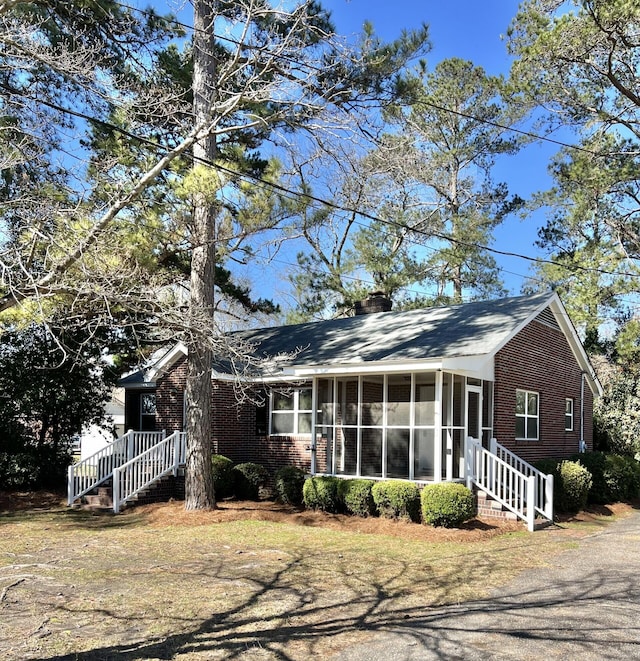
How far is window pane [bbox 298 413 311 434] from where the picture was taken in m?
16.2

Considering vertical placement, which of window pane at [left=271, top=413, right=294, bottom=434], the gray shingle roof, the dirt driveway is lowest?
the dirt driveway

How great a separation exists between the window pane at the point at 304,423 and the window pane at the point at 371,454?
2048mm

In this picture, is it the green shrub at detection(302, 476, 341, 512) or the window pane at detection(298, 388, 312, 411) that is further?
the window pane at detection(298, 388, 312, 411)

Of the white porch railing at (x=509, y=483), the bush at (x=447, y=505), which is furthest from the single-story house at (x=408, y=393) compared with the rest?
the bush at (x=447, y=505)

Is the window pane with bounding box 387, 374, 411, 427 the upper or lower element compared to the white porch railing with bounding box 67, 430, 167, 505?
upper

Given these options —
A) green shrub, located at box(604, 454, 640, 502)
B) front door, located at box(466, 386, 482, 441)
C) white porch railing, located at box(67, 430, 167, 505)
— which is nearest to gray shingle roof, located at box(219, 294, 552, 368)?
front door, located at box(466, 386, 482, 441)

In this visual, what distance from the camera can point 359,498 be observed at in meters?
12.8

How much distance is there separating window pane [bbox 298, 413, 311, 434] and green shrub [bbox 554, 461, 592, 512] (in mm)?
5974

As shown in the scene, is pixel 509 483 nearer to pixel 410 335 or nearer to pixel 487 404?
pixel 487 404

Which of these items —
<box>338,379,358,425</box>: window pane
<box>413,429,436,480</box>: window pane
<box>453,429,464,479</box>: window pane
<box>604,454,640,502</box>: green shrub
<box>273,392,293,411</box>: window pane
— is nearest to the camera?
<box>413,429,436,480</box>: window pane

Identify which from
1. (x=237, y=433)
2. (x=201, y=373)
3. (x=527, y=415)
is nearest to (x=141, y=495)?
(x=237, y=433)

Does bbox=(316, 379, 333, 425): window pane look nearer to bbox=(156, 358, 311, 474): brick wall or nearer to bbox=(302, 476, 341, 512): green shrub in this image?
bbox=(156, 358, 311, 474): brick wall

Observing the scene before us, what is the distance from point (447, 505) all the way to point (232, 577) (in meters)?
4.91

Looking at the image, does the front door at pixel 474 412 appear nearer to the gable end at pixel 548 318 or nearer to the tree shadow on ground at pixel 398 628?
the gable end at pixel 548 318
